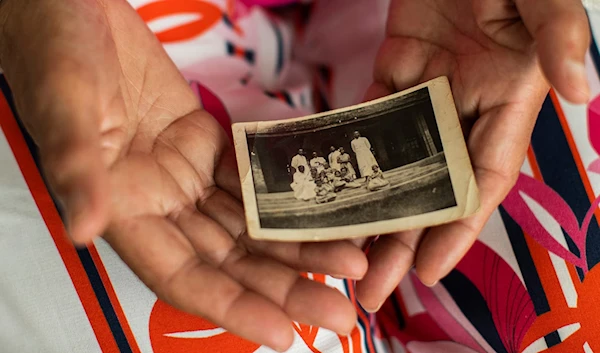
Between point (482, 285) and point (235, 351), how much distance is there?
1.41 ft

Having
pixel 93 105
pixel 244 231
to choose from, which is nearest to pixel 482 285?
pixel 244 231

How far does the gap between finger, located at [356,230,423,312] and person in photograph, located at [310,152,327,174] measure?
145 mm

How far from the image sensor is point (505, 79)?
0.82m

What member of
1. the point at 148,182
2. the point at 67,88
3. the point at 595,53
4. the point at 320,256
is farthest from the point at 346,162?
the point at 595,53

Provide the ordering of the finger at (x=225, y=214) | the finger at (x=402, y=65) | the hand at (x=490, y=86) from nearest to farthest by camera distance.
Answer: the hand at (x=490, y=86), the finger at (x=225, y=214), the finger at (x=402, y=65)

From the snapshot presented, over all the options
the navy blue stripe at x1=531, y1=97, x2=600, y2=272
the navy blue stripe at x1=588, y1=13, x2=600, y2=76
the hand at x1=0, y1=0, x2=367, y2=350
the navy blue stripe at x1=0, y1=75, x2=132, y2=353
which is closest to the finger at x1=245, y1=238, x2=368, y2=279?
the hand at x1=0, y1=0, x2=367, y2=350

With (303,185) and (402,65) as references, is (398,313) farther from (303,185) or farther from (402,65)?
(402,65)

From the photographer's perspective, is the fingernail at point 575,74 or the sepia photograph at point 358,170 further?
the sepia photograph at point 358,170

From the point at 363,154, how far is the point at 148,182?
326 mm

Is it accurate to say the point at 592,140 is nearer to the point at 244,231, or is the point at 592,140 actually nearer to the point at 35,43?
the point at 244,231

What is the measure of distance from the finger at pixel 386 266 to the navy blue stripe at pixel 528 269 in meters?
0.21

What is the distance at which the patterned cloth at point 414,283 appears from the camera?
0.83 meters

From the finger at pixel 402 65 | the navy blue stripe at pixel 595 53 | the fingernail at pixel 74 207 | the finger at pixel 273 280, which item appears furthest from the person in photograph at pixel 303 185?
the navy blue stripe at pixel 595 53

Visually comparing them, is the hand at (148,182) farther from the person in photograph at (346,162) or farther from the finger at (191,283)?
the person in photograph at (346,162)
